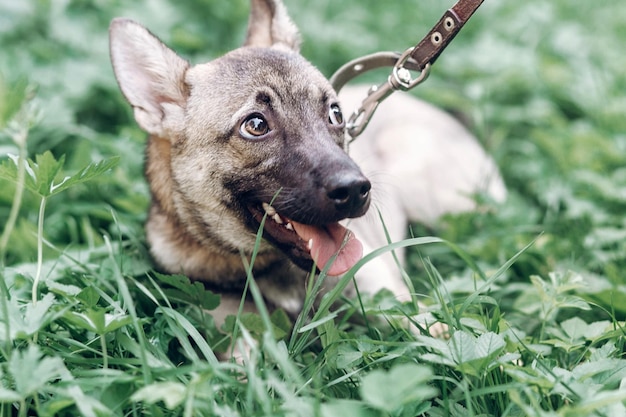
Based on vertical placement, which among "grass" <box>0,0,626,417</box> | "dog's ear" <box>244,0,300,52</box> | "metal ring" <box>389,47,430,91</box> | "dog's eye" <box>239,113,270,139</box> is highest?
"metal ring" <box>389,47,430,91</box>

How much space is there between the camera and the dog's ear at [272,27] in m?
3.39

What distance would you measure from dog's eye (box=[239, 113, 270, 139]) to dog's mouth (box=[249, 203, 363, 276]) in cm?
30

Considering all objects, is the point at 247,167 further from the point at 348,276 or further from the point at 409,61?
the point at 409,61

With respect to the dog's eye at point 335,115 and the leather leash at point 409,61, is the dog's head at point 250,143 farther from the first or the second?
the leather leash at point 409,61

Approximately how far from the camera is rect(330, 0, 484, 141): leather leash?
2.78 meters

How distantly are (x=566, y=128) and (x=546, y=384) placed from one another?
→ 10.5 ft

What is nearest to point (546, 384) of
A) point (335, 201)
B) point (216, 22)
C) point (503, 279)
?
point (335, 201)

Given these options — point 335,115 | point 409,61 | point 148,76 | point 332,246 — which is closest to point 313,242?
point 332,246

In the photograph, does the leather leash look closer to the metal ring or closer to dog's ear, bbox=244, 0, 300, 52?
the metal ring

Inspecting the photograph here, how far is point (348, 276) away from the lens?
7.61 ft

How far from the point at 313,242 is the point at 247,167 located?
42 cm

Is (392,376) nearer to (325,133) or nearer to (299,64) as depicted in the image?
(325,133)

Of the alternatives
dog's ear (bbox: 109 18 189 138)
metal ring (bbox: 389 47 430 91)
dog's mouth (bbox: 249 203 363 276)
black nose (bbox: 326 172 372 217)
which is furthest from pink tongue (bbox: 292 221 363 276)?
dog's ear (bbox: 109 18 189 138)

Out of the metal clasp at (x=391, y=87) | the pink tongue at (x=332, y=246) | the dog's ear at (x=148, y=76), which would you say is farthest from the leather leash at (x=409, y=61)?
the dog's ear at (x=148, y=76)
